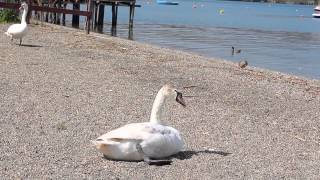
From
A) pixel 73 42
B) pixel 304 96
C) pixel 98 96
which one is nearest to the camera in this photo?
pixel 98 96

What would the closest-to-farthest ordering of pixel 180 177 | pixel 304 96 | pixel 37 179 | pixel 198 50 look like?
pixel 37 179 < pixel 180 177 < pixel 304 96 < pixel 198 50

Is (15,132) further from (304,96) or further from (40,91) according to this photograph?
(304,96)

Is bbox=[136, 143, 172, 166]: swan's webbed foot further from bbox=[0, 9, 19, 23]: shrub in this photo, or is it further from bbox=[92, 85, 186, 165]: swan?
bbox=[0, 9, 19, 23]: shrub

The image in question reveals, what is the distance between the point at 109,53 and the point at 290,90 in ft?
21.5

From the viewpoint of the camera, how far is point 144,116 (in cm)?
974

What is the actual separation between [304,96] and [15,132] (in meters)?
8.11

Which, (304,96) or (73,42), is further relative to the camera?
(73,42)

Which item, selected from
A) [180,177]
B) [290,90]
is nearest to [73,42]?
[290,90]

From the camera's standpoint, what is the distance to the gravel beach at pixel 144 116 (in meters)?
6.81

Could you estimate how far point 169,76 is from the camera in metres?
15.1

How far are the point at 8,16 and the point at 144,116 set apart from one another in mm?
20355

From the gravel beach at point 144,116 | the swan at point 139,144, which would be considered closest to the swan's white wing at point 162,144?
the swan at point 139,144

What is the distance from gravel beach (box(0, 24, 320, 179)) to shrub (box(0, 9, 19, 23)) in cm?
1070

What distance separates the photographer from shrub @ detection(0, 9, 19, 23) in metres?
28.3
